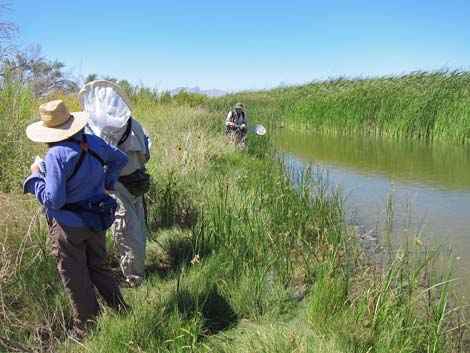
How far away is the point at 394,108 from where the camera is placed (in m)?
15.7

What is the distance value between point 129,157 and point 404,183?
6799 mm

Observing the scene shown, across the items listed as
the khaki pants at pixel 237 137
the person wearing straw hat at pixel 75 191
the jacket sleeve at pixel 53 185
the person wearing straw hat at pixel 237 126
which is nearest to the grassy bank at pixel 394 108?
the person wearing straw hat at pixel 237 126

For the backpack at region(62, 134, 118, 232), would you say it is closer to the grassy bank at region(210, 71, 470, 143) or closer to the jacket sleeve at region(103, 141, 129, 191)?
the jacket sleeve at region(103, 141, 129, 191)

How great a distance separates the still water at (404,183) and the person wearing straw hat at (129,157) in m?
2.27

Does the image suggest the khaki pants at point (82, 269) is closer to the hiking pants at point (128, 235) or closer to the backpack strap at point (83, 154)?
the backpack strap at point (83, 154)

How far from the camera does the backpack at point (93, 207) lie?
108 inches

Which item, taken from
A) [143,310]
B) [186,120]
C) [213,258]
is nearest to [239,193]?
[213,258]

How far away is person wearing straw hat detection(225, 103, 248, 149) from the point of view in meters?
10.2

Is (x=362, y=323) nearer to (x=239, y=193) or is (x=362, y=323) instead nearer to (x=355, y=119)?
(x=239, y=193)

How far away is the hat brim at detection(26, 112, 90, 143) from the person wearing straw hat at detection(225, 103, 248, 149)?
7.32 metres

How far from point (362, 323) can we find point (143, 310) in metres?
1.43

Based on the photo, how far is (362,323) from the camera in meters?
2.76

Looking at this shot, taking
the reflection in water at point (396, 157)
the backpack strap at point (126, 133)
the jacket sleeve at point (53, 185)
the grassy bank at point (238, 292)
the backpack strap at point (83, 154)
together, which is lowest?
the grassy bank at point (238, 292)

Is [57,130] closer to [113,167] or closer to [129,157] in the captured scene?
[113,167]
